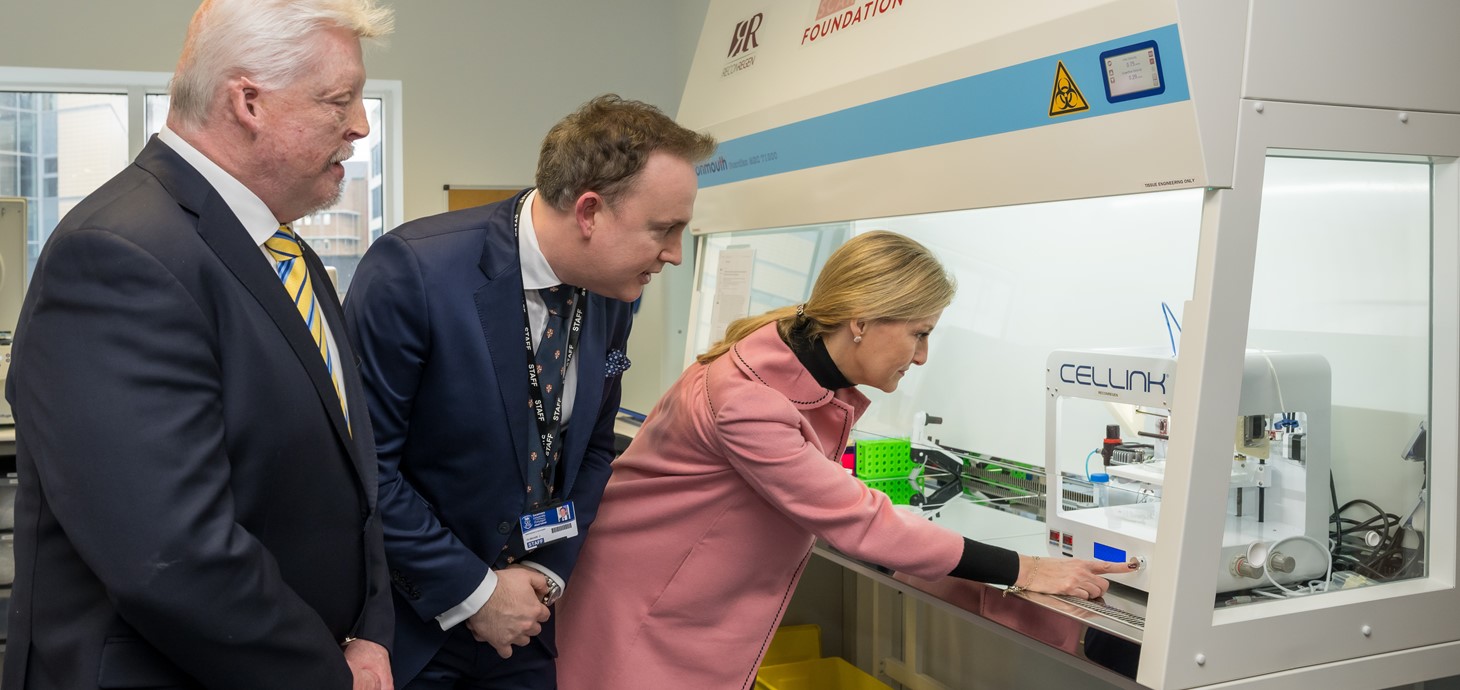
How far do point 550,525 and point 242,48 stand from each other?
2.60 feet

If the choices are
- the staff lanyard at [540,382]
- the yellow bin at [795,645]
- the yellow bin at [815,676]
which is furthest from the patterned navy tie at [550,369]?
the yellow bin at [795,645]

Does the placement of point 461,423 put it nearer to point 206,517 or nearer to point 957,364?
point 206,517

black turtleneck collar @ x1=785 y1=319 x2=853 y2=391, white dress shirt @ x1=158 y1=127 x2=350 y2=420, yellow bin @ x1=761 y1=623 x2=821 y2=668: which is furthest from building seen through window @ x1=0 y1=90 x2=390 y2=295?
white dress shirt @ x1=158 y1=127 x2=350 y2=420

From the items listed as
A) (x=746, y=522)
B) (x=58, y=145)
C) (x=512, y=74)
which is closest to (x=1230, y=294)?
(x=746, y=522)

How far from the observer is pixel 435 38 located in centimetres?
441

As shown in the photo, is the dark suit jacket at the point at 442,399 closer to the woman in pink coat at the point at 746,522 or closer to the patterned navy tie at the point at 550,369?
the patterned navy tie at the point at 550,369

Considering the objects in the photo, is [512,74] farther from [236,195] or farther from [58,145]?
[236,195]

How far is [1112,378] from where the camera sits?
191 cm

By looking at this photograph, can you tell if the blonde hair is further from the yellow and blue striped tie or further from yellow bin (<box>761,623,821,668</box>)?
yellow bin (<box>761,623,821,668</box>)

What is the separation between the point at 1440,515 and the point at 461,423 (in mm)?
1592

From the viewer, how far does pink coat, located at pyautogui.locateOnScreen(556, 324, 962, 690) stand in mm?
1552

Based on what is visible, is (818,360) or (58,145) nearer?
(818,360)

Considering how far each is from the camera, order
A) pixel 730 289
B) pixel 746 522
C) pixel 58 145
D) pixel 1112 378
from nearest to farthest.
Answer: pixel 746 522
pixel 1112 378
pixel 730 289
pixel 58 145

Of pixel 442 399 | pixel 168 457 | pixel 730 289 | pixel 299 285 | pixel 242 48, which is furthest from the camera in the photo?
pixel 730 289
